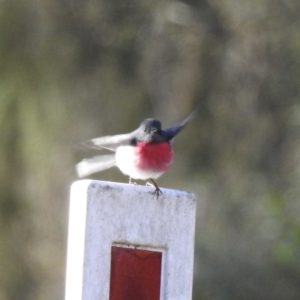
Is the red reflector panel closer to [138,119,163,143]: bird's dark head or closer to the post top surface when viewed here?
the post top surface

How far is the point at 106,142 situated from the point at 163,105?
575 cm

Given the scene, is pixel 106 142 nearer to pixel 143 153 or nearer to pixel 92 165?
pixel 92 165

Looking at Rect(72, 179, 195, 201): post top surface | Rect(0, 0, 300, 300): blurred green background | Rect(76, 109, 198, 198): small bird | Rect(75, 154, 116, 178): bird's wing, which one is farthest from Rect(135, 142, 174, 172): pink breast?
Rect(0, 0, 300, 300): blurred green background

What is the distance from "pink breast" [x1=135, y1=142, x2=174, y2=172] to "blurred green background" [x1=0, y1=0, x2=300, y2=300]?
15.1 feet

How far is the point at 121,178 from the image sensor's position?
348 inches

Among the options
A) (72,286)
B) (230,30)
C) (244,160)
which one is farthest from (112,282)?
(244,160)

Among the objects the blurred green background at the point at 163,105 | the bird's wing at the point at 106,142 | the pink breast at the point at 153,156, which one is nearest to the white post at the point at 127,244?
the bird's wing at the point at 106,142

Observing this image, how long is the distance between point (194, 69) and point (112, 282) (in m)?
7.72

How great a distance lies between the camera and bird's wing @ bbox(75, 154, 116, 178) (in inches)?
150

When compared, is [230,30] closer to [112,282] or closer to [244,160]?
[244,160]

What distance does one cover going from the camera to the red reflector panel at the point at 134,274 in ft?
6.55

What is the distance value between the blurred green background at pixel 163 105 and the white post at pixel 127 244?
22.2 feet

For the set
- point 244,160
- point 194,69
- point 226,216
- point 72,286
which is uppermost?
point 194,69

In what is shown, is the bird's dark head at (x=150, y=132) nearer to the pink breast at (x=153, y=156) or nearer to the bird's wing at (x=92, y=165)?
the pink breast at (x=153, y=156)
